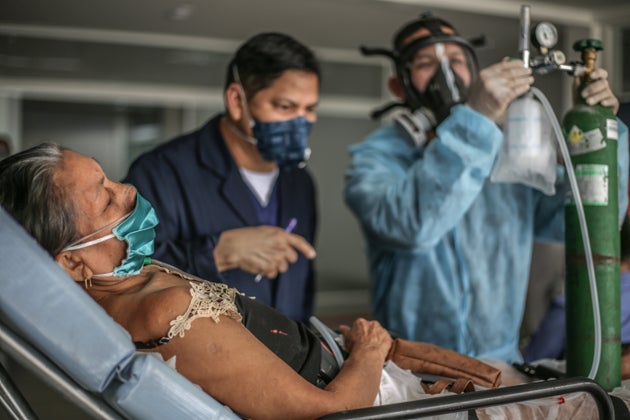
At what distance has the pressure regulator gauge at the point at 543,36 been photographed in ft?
5.39

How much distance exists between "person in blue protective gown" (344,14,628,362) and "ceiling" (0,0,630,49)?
2.57m

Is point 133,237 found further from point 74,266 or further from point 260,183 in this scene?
point 260,183

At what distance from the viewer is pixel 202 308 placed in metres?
1.20

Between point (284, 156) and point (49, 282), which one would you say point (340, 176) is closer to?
point (284, 156)

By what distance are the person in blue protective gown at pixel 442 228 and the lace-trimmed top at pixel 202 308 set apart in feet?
2.34

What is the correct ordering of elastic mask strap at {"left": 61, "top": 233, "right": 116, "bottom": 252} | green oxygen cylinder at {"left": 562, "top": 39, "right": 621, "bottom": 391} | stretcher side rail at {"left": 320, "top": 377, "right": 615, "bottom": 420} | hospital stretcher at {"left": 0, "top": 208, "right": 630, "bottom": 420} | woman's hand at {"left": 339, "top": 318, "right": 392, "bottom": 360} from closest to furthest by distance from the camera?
hospital stretcher at {"left": 0, "top": 208, "right": 630, "bottom": 420} < stretcher side rail at {"left": 320, "top": 377, "right": 615, "bottom": 420} < elastic mask strap at {"left": 61, "top": 233, "right": 116, "bottom": 252} < woman's hand at {"left": 339, "top": 318, "right": 392, "bottom": 360} < green oxygen cylinder at {"left": 562, "top": 39, "right": 621, "bottom": 391}

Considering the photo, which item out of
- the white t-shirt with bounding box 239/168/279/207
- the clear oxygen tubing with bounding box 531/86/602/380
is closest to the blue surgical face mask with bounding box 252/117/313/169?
the white t-shirt with bounding box 239/168/279/207

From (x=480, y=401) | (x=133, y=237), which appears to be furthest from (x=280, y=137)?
(x=480, y=401)

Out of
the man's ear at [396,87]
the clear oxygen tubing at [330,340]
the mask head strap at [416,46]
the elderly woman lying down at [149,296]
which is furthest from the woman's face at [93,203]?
the man's ear at [396,87]

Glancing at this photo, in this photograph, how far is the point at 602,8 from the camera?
503 centimetres

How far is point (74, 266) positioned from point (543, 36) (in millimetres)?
1205

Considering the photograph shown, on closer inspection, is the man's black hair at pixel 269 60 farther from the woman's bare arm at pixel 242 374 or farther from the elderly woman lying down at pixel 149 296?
the woman's bare arm at pixel 242 374

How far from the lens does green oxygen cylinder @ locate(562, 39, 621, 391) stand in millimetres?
1557

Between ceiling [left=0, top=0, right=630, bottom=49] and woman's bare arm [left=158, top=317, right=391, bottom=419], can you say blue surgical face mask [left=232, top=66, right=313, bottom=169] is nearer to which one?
woman's bare arm [left=158, top=317, right=391, bottom=419]
